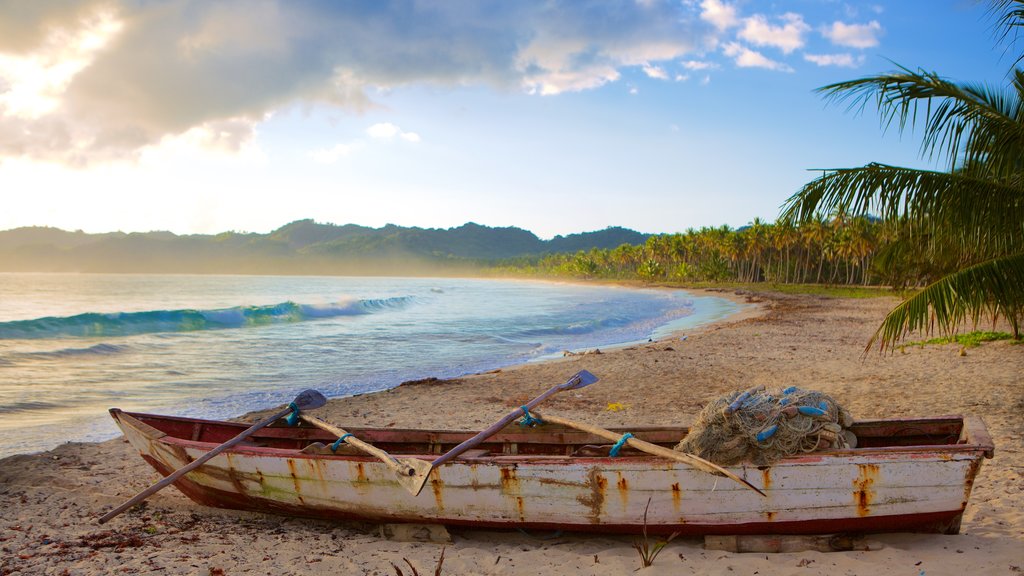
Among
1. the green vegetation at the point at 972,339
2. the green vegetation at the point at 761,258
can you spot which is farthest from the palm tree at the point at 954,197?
the green vegetation at the point at 761,258

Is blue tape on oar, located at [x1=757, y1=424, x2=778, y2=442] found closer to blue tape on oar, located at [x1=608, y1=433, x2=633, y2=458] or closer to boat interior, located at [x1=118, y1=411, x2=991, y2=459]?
boat interior, located at [x1=118, y1=411, x2=991, y2=459]

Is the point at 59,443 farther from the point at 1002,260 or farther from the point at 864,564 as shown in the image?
the point at 1002,260

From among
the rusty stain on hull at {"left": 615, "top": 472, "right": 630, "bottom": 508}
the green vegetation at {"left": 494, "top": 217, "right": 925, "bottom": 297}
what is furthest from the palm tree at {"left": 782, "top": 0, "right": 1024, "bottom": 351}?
the green vegetation at {"left": 494, "top": 217, "right": 925, "bottom": 297}

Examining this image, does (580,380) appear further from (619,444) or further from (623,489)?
(623,489)

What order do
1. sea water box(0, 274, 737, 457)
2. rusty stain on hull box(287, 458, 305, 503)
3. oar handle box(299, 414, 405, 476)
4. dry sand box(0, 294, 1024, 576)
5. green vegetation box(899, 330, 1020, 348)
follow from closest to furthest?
dry sand box(0, 294, 1024, 576) → oar handle box(299, 414, 405, 476) → rusty stain on hull box(287, 458, 305, 503) → sea water box(0, 274, 737, 457) → green vegetation box(899, 330, 1020, 348)

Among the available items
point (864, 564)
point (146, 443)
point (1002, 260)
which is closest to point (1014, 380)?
point (1002, 260)

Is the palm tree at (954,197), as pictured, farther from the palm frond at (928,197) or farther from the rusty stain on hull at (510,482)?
the rusty stain on hull at (510,482)

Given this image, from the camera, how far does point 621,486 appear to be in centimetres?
477

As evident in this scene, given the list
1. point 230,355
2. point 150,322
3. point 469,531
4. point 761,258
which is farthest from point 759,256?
point 469,531

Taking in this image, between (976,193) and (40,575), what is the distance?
9630 mm

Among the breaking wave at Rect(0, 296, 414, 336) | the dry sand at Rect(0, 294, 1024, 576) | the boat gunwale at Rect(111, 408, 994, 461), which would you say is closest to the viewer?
the boat gunwale at Rect(111, 408, 994, 461)

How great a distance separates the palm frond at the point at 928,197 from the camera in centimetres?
704

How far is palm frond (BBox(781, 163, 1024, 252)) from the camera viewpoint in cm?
704

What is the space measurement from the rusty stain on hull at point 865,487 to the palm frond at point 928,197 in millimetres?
3629
